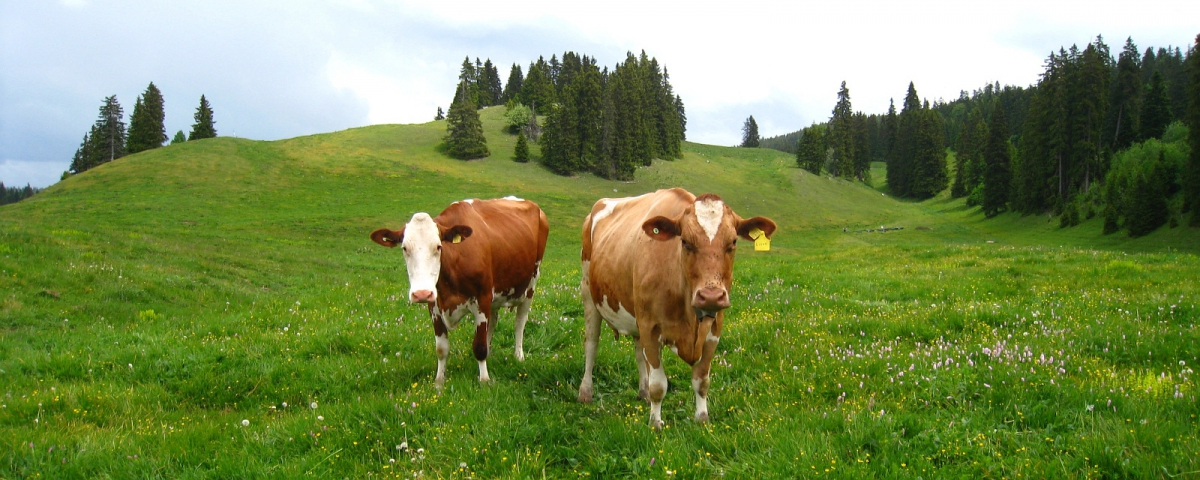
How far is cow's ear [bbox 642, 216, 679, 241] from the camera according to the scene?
507 centimetres

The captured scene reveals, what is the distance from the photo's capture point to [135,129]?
7588 cm

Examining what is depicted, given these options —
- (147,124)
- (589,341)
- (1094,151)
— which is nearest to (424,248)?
(589,341)

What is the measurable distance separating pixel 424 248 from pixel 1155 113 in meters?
84.7

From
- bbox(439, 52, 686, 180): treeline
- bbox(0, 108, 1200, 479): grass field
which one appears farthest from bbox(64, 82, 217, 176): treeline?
bbox(0, 108, 1200, 479): grass field

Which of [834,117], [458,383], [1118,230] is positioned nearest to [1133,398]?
[458,383]

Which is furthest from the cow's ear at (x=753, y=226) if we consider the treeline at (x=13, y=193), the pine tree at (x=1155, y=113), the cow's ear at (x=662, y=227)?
the treeline at (x=13, y=193)

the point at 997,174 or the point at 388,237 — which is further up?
the point at 997,174

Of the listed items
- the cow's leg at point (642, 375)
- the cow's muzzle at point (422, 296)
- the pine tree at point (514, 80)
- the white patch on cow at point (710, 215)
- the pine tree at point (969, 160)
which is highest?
the pine tree at point (514, 80)

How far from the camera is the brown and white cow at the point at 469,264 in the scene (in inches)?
266

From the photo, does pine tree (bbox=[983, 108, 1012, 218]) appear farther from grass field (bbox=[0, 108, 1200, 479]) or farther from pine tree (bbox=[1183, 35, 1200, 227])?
grass field (bbox=[0, 108, 1200, 479])

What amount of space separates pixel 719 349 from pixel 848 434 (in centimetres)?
327

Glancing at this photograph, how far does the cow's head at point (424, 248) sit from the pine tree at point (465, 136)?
6790cm

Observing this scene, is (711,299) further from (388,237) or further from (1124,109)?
(1124,109)

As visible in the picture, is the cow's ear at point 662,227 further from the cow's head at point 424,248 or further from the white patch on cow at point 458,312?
the white patch on cow at point 458,312
